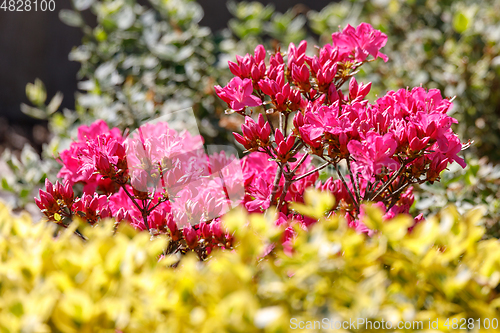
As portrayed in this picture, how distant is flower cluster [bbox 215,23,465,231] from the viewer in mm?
883

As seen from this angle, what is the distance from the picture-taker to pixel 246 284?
21.7 inches

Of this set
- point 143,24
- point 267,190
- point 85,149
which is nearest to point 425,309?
point 267,190

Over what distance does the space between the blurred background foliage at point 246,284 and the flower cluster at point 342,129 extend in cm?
22

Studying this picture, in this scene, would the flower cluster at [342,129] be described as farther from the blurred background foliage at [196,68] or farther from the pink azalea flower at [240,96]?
the blurred background foliage at [196,68]

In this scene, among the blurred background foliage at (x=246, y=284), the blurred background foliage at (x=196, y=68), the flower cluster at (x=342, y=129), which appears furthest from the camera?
the blurred background foliage at (x=196, y=68)

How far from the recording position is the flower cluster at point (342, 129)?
88 cm

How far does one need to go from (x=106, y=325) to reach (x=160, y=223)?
1.61 feet

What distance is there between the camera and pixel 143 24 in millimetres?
2379

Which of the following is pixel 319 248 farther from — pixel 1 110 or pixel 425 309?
pixel 1 110

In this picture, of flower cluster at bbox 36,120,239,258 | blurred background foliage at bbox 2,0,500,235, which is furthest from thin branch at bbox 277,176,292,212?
blurred background foliage at bbox 2,0,500,235

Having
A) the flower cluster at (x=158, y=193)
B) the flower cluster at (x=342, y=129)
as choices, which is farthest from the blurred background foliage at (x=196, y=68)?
the flower cluster at (x=342, y=129)

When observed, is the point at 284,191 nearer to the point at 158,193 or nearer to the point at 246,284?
the point at 158,193

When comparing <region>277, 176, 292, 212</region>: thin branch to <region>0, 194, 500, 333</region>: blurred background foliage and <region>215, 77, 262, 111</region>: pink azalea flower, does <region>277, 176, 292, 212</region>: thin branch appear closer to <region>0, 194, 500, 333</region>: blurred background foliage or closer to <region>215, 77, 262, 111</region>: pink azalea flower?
<region>215, 77, 262, 111</region>: pink azalea flower

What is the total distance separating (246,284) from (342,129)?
1.51 feet
